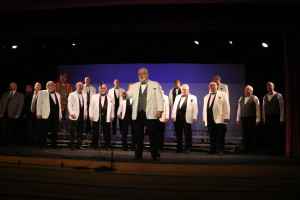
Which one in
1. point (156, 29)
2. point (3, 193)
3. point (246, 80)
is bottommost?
point (3, 193)

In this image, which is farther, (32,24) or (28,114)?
(28,114)

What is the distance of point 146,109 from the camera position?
5.14 m

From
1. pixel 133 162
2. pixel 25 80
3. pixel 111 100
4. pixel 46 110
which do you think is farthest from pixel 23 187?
pixel 25 80

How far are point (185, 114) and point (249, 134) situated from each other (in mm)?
1759

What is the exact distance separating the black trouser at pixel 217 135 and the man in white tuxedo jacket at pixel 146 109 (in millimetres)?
1958

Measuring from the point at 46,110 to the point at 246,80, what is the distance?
240 inches

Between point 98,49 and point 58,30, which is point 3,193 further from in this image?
point 98,49

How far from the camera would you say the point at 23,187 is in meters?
3.15

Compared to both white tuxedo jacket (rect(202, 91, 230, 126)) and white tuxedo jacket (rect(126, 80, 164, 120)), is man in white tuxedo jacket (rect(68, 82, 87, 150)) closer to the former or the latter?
white tuxedo jacket (rect(126, 80, 164, 120))

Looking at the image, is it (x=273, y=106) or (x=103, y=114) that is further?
(x=103, y=114)

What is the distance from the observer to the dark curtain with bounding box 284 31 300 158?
607 cm

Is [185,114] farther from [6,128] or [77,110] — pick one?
[6,128]

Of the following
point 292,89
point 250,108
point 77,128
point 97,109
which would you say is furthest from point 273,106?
point 77,128

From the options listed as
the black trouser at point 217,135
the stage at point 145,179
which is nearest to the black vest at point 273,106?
the black trouser at point 217,135
